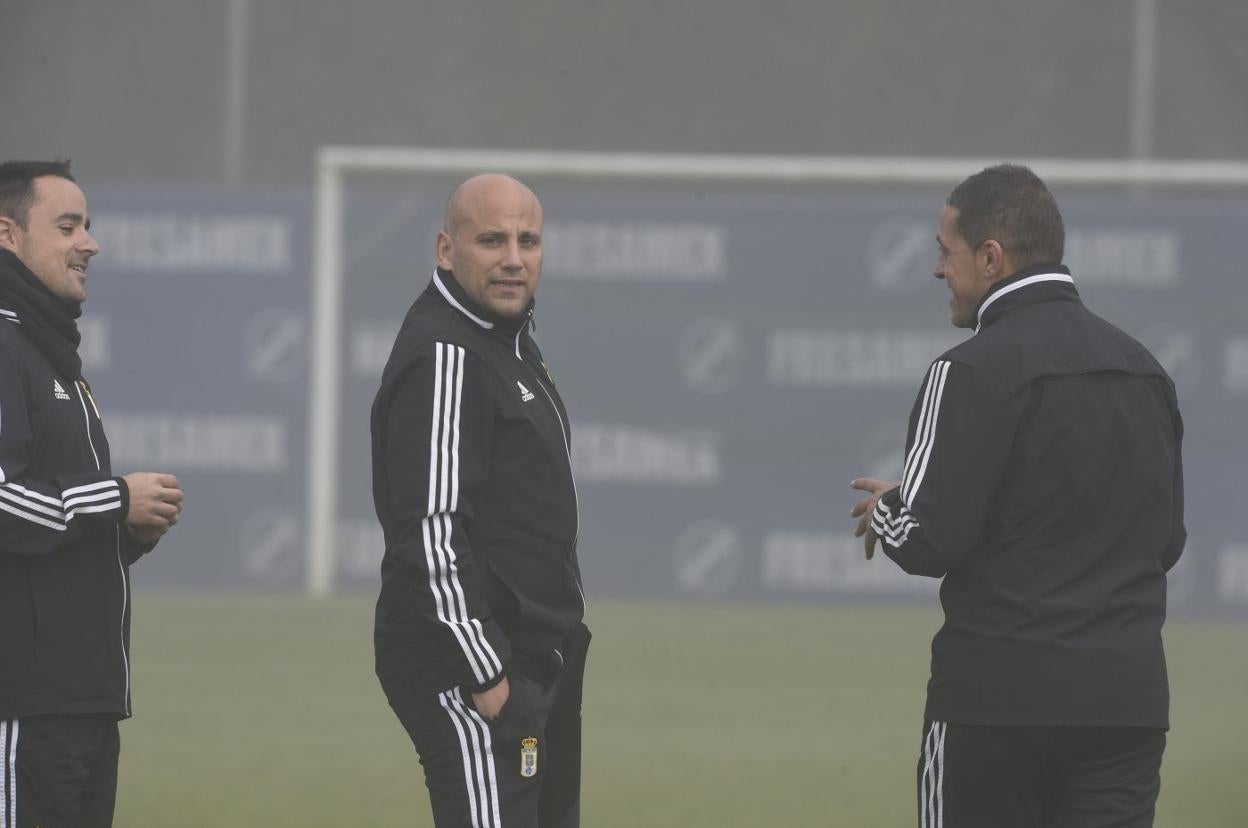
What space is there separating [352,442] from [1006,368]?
349 inches

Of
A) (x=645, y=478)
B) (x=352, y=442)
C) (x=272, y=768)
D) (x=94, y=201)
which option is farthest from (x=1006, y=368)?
(x=94, y=201)

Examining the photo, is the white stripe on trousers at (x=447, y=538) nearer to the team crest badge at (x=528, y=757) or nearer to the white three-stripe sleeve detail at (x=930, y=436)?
the team crest badge at (x=528, y=757)

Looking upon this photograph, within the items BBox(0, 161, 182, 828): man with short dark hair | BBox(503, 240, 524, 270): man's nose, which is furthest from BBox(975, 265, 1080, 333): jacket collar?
BBox(0, 161, 182, 828): man with short dark hair

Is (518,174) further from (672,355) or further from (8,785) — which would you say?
(8,785)

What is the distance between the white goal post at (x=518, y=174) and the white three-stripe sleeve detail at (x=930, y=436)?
833cm

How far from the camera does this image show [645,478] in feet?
37.8

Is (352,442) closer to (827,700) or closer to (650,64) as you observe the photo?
(650,64)

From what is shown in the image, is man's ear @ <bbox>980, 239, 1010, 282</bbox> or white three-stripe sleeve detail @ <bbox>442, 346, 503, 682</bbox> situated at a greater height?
man's ear @ <bbox>980, 239, 1010, 282</bbox>

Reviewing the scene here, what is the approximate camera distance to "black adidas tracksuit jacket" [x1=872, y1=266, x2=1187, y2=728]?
340 cm

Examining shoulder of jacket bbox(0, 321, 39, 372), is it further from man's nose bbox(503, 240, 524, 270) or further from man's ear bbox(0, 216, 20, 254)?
man's nose bbox(503, 240, 524, 270)

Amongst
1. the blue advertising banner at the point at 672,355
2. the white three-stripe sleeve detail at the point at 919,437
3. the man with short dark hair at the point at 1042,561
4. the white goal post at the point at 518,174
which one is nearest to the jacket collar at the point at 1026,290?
the man with short dark hair at the point at 1042,561

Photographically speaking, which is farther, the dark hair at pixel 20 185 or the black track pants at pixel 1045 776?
the dark hair at pixel 20 185

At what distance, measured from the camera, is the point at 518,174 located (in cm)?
1173

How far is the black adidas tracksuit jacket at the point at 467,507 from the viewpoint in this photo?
3.41 metres
